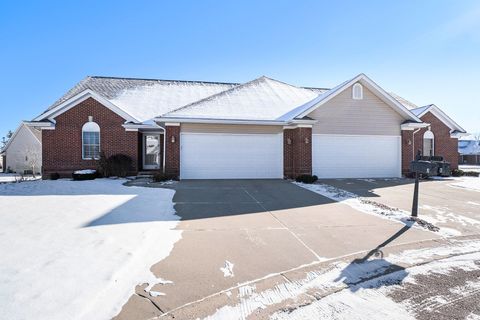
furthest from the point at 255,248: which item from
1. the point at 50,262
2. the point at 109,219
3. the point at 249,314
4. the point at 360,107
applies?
the point at 360,107

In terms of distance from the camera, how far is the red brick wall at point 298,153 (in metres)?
13.7

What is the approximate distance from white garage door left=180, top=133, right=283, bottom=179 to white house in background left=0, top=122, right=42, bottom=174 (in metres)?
22.4

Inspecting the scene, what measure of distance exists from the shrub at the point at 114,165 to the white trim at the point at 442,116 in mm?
18531

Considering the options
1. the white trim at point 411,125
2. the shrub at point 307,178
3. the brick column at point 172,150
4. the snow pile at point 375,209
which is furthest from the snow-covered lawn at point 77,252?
the white trim at point 411,125

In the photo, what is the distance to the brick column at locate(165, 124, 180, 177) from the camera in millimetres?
13406

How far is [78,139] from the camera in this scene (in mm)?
15156

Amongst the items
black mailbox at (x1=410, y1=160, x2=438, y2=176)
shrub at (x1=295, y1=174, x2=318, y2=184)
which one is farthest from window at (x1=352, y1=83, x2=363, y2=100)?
black mailbox at (x1=410, y1=160, x2=438, y2=176)

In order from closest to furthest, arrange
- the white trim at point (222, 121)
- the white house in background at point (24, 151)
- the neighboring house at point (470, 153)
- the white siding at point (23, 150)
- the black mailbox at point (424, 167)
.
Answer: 1. the black mailbox at point (424, 167)
2. the white trim at point (222, 121)
3. the white house in background at point (24, 151)
4. the white siding at point (23, 150)
5. the neighboring house at point (470, 153)

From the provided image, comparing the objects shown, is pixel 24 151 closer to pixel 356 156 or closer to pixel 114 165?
pixel 114 165

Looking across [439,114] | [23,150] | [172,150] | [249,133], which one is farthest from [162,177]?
[23,150]

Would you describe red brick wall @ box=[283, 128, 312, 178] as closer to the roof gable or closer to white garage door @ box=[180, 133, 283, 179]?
white garage door @ box=[180, 133, 283, 179]

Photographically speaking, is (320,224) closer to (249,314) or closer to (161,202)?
(249,314)

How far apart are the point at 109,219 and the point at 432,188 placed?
12259 mm

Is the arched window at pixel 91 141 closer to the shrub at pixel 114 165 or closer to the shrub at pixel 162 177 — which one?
the shrub at pixel 114 165
